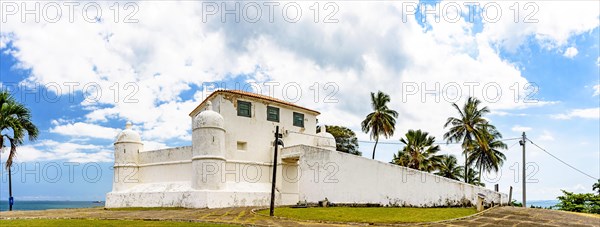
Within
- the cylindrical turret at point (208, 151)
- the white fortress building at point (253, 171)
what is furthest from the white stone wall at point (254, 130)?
the cylindrical turret at point (208, 151)

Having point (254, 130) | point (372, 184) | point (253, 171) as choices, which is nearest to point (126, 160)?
point (253, 171)

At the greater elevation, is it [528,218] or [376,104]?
[376,104]

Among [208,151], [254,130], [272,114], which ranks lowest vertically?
[208,151]

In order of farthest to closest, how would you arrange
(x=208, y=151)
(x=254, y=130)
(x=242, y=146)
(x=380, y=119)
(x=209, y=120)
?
(x=380, y=119)
(x=254, y=130)
(x=242, y=146)
(x=209, y=120)
(x=208, y=151)

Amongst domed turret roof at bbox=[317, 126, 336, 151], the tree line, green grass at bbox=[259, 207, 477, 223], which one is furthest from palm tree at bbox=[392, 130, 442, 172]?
green grass at bbox=[259, 207, 477, 223]

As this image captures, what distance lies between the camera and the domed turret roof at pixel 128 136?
2705 centimetres

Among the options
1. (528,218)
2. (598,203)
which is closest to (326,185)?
(528,218)

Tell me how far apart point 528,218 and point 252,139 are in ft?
50.7

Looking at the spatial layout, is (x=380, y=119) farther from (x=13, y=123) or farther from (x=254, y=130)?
(x=13, y=123)

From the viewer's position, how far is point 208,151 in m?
23.7

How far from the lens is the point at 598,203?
96.1 feet

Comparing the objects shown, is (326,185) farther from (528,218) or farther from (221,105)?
(528,218)

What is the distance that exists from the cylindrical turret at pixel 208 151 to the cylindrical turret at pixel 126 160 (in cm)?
514

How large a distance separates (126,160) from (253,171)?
7.94 meters
